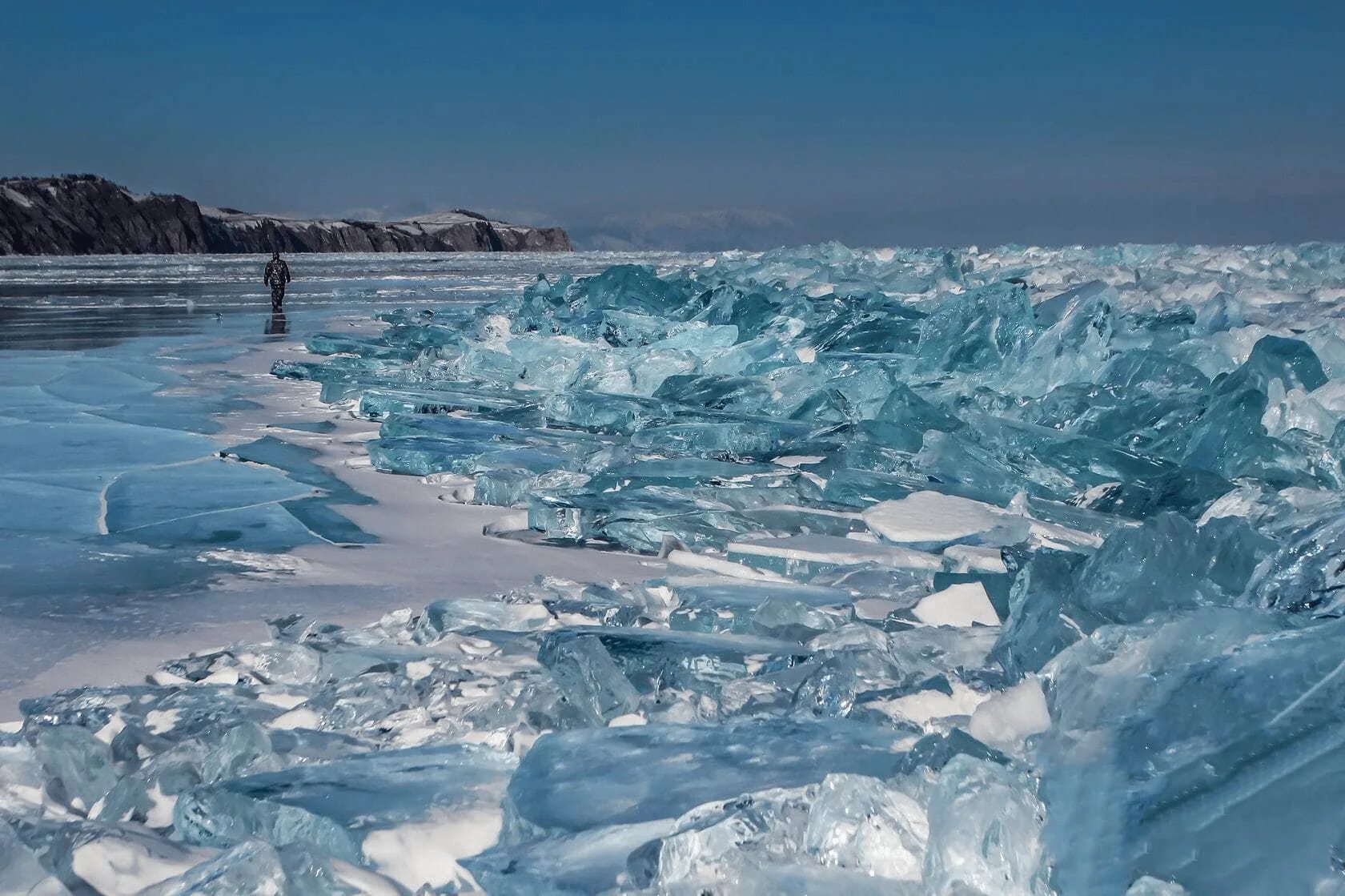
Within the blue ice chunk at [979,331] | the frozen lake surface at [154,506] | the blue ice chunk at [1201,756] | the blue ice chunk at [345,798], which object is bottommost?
the frozen lake surface at [154,506]

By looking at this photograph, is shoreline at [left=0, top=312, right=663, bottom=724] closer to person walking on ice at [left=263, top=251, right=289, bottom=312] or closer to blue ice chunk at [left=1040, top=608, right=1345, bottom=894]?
blue ice chunk at [left=1040, top=608, right=1345, bottom=894]

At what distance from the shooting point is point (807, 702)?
1942 millimetres

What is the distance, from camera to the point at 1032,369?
5875 millimetres

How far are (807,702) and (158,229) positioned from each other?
104m

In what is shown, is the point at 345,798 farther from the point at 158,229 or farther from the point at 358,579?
the point at 158,229

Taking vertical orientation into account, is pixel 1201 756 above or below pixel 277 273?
below

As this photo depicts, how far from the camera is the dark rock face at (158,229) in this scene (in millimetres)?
82938

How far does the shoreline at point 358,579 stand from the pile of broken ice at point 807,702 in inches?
5.0

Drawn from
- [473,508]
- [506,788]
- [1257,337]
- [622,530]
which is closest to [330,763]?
[506,788]

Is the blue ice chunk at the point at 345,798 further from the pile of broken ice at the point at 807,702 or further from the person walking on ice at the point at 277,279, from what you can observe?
the person walking on ice at the point at 277,279

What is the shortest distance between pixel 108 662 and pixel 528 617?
0.83m

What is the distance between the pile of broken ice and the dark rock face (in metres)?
86.8

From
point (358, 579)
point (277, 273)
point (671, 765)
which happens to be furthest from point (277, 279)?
point (671, 765)

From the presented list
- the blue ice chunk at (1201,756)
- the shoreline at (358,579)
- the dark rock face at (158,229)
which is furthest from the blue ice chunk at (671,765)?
the dark rock face at (158,229)
